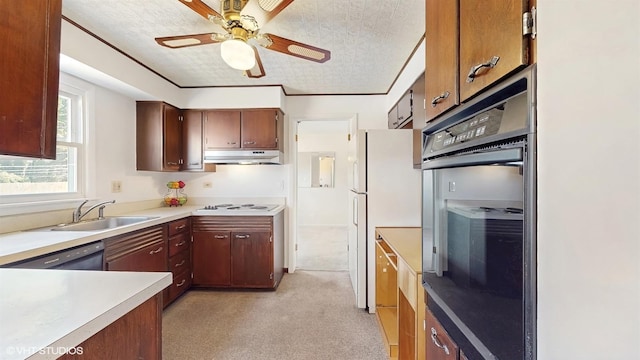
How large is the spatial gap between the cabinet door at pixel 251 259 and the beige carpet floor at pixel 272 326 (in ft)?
0.45

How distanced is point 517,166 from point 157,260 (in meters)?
2.77

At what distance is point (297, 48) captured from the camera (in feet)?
6.09

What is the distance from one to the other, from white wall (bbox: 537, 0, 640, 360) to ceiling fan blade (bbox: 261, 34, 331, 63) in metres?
1.47

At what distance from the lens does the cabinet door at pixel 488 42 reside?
0.59 meters

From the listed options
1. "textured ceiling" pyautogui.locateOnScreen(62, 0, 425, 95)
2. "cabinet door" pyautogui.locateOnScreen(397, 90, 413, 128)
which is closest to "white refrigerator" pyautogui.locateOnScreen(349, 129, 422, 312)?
"cabinet door" pyautogui.locateOnScreen(397, 90, 413, 128)

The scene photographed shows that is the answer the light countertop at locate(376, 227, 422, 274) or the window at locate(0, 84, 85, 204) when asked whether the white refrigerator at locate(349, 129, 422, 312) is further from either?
the window at locate(0, 84, 85, 204)

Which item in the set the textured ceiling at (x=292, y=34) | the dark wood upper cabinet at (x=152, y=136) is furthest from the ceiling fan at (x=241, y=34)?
the dark wood upper cabinet at (x=152, y=136)

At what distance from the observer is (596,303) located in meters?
0.41

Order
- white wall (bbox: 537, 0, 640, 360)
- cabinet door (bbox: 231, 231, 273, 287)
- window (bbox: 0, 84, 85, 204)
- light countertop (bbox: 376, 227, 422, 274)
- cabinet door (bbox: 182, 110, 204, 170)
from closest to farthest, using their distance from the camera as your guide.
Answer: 1. white wall (bbox: 537, 0, 640, 360)
2. light countertop (bbox: 376, 227, 422, 274)
3. window (bbox: 0, 84, 85, 204)
4. cabinet door (bbox: 231, 231, 273, 287)
5. cabinet door (bbox: 182, 110, 204, 170)

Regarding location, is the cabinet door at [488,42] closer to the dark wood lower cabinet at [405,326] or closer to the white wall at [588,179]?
the white wall at [588,179]

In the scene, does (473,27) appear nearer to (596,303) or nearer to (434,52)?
(434,52)

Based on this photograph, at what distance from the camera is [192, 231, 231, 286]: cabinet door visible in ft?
10.0

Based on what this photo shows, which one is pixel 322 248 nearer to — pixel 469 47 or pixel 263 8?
pixel 263 8

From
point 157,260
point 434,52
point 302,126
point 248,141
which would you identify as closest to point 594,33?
point 434,52
